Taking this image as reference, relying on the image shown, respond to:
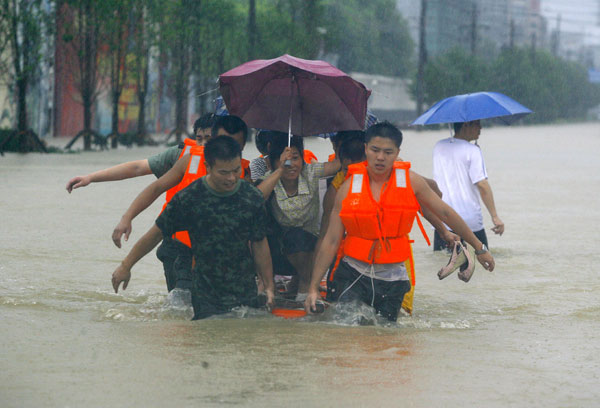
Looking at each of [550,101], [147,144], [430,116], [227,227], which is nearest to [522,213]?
[430,116]

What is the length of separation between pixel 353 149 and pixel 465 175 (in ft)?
10.6

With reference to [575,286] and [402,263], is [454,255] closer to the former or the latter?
[402,263]

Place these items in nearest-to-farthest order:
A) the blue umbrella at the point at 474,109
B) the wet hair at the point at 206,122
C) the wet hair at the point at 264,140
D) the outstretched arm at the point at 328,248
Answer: the outstretched arm at the point at 328,248 < the wet hair at the point at 206,122 < the wet hair at the point at 264,140 < the blue umbrella at the point at 474,109

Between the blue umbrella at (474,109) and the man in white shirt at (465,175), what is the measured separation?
0.23 m

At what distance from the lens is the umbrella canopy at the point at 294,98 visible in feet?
23.2

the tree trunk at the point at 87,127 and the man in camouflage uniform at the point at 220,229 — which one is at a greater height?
the man in camouflage uniform at the point at 220,229

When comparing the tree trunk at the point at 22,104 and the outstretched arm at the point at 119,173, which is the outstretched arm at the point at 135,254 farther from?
the tree trunk at the point at 22,104

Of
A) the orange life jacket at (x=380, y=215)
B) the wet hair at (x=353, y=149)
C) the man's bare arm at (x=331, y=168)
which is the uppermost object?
the wet hair at (x=353, y=149)

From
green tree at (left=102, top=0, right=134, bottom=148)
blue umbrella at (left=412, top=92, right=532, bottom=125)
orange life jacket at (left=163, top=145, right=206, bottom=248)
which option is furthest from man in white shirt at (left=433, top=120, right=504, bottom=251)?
green tree at (left=102, top=0, right=134, bottom=148)

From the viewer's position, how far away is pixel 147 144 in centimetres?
3756

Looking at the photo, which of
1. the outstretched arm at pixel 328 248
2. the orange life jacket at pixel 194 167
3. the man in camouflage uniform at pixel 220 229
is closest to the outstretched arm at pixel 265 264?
the man in camouflage uniform at pixel 220 229

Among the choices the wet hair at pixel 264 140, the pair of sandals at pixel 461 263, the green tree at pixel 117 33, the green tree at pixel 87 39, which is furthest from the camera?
the green tree at pixel 117 33

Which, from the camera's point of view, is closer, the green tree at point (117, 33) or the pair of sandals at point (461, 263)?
the pair of sandals at point (461, 263)

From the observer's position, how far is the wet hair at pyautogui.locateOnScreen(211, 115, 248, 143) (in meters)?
6.59
